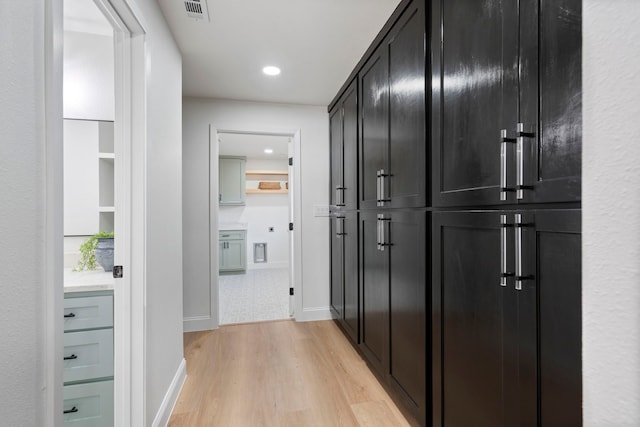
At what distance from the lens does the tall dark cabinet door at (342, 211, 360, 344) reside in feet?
8.65

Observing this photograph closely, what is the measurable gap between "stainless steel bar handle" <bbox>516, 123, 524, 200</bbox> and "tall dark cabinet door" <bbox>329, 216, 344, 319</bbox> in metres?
2.13

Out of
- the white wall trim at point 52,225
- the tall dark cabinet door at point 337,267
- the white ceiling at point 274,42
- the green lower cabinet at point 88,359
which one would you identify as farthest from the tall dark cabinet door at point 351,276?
the white wall trim at point 52,225

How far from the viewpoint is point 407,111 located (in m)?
1.69

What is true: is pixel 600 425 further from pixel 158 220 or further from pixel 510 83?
pixel 158 220

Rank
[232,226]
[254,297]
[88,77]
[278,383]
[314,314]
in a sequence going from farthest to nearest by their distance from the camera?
[232,226] < [254,297] < [314,314] < [278,383] < [88,77]

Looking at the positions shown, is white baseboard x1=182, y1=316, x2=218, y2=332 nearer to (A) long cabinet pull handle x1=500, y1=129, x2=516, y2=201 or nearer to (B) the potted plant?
(B) the potted plant

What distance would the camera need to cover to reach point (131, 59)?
4.95 feet

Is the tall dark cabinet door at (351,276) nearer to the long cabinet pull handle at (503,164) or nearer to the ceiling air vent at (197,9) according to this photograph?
the long cabinet pull handle at (503,164)

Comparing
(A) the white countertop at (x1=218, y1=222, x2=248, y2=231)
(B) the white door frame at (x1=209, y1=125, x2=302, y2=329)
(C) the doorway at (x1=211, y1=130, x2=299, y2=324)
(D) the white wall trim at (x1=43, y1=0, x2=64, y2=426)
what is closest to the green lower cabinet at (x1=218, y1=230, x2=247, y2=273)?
(C) the doorway at (x1=211, y1=130, x2=299, y2=324)

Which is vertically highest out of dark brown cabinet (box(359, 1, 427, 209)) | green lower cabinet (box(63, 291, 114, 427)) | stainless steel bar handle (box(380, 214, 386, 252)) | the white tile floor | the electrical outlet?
dark brown cabinet (box(359, 1, 427, 209))

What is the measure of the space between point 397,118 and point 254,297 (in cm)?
351

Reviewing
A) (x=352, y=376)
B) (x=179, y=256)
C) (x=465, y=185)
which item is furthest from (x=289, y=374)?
(x=465, y=185)

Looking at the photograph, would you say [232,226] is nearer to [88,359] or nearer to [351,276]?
[351,276]

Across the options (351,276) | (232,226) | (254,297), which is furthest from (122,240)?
(232,226)
